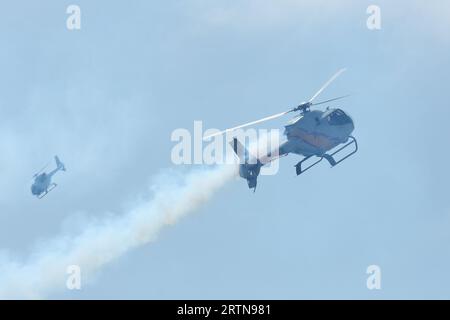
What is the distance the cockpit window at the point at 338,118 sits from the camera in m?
91.7

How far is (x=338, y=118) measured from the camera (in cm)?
9175

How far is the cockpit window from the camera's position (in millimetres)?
91688
